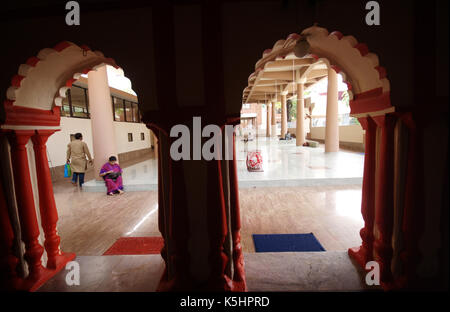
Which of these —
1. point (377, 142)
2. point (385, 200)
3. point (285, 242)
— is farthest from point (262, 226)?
point (377, 142)

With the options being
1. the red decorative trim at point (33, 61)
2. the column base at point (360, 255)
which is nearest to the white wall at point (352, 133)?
the column base at point (360, 255)

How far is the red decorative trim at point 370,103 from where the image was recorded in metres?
2.13

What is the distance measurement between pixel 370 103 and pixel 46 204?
3.82m

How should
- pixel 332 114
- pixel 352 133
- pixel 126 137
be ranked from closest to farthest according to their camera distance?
pixel 332 114, pixel 126 137, pixel 352 133

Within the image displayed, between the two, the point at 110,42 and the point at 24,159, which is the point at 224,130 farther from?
the point at 24,159

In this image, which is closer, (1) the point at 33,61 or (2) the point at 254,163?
(1) the point at 33,61

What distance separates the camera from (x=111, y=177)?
6621 millimetres

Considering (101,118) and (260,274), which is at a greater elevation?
(101,118)

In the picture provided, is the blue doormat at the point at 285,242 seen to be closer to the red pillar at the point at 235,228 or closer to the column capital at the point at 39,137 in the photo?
the red pillar at the point at 235,228

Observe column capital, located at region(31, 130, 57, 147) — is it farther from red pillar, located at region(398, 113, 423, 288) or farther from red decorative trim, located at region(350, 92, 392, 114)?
red pillar, located at region(398, 113, 423, 288)

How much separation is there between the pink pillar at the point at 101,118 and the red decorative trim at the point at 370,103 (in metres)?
6.88

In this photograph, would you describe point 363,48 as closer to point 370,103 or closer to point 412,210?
point 370,103

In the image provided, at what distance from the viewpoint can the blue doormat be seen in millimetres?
3504

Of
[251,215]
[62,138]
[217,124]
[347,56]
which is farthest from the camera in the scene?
[62,138]
